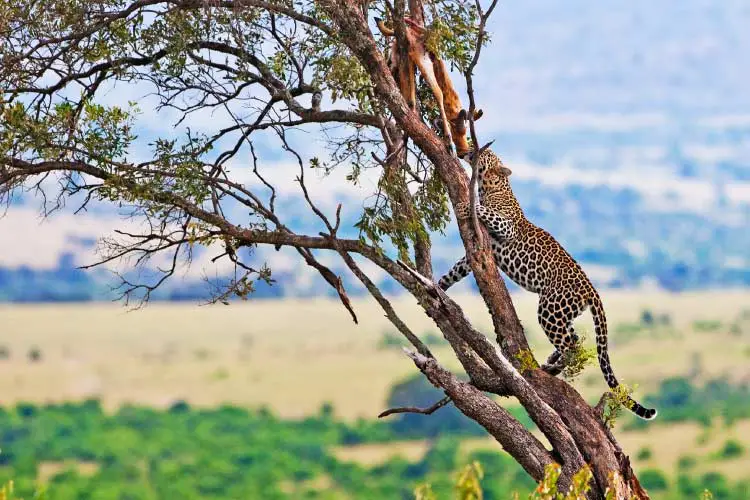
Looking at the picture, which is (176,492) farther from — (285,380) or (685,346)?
(685,346)

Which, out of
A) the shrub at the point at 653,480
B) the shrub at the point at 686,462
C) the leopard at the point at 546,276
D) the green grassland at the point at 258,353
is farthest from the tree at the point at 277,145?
the green grassland at the point at 258,353

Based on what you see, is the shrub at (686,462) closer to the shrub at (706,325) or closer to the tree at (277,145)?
the shrub at (706,325)

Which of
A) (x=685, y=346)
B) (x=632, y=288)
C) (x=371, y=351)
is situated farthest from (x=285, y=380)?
(x=632, y=288)

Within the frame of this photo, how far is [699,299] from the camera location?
344 ft

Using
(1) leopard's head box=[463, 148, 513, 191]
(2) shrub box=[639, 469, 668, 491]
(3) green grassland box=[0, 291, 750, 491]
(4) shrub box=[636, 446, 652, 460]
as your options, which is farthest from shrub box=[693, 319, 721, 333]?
(1) leopard's head box=[463, 148, 513, 191]

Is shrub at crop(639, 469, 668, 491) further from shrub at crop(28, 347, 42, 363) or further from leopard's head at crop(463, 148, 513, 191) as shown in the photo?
leopard's head at crop(463, 148, 513, 191)

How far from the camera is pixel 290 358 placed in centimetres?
8556

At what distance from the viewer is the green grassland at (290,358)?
230ft

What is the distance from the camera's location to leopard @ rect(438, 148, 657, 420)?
9539 mm

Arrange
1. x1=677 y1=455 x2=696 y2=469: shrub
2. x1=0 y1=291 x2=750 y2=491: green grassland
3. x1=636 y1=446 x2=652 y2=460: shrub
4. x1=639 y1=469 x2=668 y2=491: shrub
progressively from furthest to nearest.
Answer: x1=0 y1=291 x2=750 y2=491: green grassland, x1=636 y1=446 x2=652 y2=460: shrub, x1=677 y1=455 x2=696 y2=469: shrub, x1=639 y1=469 x2=668 y2=491: shrub

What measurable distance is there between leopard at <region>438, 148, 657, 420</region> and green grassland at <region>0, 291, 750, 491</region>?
56.5 metres

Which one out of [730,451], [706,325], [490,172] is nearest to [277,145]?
[490,172]

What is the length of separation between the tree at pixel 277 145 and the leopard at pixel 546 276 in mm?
314

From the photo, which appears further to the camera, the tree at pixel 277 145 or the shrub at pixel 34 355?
the shrub at pixel 34 355
